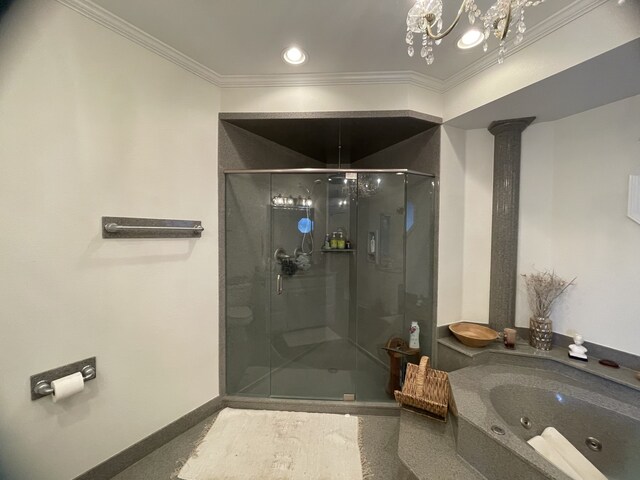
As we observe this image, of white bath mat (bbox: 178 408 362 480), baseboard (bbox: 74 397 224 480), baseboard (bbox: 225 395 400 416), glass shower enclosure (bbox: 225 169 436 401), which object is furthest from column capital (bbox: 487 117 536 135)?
baseboard (bbox: 74 397 224 480)

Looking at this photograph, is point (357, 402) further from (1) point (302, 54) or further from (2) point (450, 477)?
(1) point (302, 54)

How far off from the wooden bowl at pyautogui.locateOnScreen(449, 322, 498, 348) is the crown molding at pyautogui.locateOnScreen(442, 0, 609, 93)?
172 centimetres

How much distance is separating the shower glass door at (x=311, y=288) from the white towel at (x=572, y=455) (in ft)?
3.64

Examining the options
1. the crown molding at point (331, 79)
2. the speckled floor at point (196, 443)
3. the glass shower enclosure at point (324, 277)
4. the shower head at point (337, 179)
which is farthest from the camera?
the shower head at point (337, 179)

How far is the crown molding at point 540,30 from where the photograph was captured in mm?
1014

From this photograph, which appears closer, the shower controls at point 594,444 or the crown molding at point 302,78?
the shower controls at point 594,444

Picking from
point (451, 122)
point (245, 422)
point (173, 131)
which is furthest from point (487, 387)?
point (173, 131)

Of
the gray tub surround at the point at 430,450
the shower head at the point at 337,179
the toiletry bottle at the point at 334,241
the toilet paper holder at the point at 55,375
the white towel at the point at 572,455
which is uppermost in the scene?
the shower head at the point at 337,179

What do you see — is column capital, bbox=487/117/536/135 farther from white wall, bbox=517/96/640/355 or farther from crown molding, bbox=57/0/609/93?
crown molding, bbox=57/0/609/93

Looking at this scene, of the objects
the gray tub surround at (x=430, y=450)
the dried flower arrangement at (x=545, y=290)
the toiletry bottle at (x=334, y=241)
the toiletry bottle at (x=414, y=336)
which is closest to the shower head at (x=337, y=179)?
the toiletry bottle at (x=334, y=241)

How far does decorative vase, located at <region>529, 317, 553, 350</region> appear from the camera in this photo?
4.93 feet

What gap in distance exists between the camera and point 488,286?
1.75 m

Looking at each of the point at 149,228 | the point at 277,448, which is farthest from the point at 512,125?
the point at 277,448

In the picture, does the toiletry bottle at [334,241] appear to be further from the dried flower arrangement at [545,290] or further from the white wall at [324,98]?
the dried flower arrangement at [545,290]
